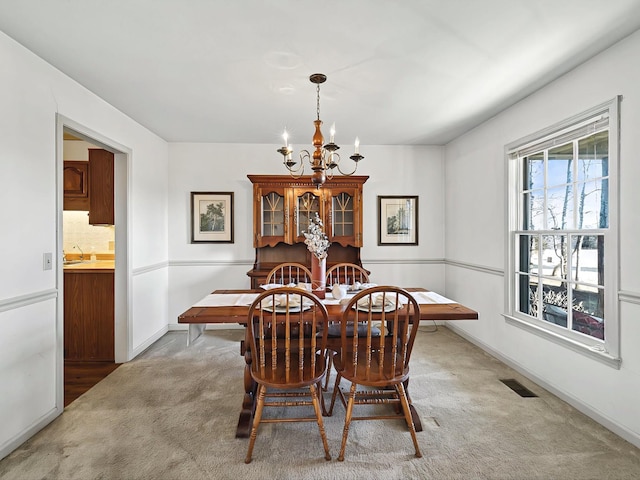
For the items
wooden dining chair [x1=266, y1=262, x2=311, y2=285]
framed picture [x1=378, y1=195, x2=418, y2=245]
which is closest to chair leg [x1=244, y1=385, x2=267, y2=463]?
wooden dining chair [x1=266, y1=262, x2=311, y2=285]

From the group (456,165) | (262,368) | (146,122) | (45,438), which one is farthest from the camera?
(456,165)

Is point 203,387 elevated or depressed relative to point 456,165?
depressed

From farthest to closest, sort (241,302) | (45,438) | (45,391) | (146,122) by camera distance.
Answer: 1. (146,122)
2. (241,302)
3. (45,391)
4. (45,438)

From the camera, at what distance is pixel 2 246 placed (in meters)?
1.94

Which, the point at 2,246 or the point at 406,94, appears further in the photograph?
the point at 406,94

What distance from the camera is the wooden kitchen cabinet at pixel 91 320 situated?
11.0 ft

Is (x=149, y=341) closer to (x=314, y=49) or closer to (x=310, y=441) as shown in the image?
(x=310, y=441)

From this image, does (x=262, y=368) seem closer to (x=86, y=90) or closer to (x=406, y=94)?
(x=406, y=94)

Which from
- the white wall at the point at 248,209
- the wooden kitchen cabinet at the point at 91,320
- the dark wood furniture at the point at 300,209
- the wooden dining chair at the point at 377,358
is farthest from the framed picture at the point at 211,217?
the wooden dining chair at the point at 377,358

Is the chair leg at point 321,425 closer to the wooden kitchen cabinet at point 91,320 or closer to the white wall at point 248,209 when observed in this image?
the wooden kitchen cabinet at point 91,320

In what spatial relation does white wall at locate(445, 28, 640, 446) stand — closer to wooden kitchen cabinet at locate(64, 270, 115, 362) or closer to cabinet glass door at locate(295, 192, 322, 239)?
cabinet glass door at locate(295, 192, 322, 239)

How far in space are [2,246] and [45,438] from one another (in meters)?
1.19

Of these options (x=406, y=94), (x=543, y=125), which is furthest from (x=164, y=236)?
(x=543, y=125)

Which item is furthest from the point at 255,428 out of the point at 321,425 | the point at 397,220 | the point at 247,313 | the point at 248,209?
the point at 397,220
